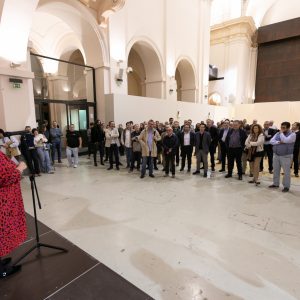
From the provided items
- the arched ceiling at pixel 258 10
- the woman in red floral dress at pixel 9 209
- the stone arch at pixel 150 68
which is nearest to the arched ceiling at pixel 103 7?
the stone arch at pixel 150 68

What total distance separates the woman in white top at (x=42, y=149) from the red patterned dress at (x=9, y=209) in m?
4.54

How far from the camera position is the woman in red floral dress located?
80.4 inches

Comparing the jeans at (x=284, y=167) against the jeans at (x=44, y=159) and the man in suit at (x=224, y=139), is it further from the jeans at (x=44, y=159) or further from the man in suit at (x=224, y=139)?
the jeans at (x=44, y=159)

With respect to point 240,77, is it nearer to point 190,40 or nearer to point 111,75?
point 190,40

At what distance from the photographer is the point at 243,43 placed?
1777 cm

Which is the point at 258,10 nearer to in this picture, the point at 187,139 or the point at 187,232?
the point at 187,139

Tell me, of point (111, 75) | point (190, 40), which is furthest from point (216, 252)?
point (190, 40)

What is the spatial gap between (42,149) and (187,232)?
16.7 feet

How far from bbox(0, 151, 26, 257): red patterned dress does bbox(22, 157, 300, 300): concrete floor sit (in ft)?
3.18

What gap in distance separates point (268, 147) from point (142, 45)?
8058mm

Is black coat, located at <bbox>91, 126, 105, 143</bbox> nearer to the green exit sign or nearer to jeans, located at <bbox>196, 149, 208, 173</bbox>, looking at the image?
the green exit sign

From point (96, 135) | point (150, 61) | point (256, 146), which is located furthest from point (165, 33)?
point (256, 146)

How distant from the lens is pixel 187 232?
3.29 metres

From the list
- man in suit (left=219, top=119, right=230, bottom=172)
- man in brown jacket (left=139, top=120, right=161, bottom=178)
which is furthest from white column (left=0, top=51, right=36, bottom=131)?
man in suit (left=219, top=119, right=230, bottom=172)
